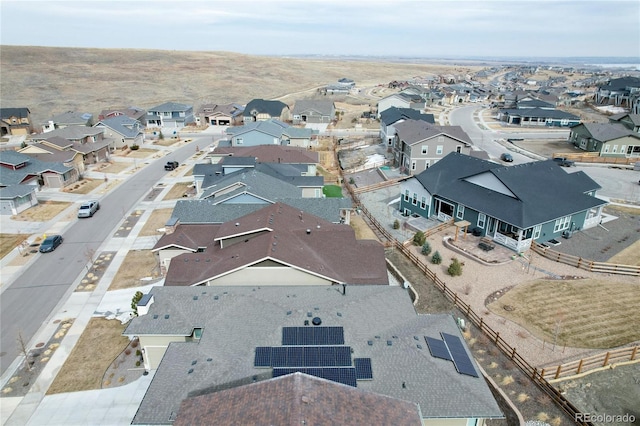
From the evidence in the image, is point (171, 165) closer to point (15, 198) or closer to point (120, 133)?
point (120, 133)

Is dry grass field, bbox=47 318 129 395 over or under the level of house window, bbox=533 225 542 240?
under

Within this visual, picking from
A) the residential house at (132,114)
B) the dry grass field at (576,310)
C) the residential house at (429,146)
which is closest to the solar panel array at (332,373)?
the dry grass field at (576,310)

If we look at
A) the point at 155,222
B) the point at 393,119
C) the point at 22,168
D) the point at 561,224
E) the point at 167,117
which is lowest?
the point at 155,222

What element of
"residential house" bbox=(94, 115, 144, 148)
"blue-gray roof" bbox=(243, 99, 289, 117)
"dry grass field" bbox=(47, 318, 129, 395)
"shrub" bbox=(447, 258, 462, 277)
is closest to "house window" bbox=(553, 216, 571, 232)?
"shrub" bbox=(447, 258, 462, 277)

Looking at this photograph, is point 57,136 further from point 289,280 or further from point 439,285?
point 439,285

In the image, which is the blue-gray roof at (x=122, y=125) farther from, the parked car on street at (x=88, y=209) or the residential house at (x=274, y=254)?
the residential house at (x=274, y=254)

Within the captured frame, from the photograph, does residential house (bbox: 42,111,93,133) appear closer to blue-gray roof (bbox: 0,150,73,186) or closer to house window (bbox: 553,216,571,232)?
blue-gray roof (bbox: 0,150,73,186)

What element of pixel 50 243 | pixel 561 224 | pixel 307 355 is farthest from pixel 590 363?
pixel 50 243
